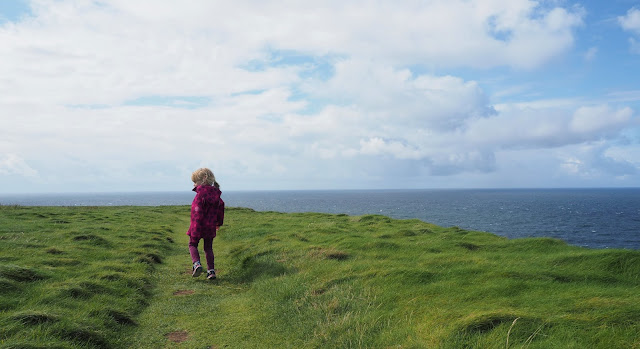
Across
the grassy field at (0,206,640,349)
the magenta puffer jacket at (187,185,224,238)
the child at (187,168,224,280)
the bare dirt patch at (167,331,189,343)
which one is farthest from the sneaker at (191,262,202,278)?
the bare dirt patch at (167,331,189,343)

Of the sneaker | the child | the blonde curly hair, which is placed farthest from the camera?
the blonde curly hair

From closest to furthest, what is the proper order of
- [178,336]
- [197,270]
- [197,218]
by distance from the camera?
[178,336] < [197,270] < [197,218]

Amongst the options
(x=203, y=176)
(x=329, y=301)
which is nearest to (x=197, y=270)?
(x=203, y=176)

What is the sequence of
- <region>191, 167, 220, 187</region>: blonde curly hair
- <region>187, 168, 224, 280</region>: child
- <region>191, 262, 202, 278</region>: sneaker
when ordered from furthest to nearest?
<region>191, 167, 220, 187</region>: blonde curly hair
<region>187, 168, 224, 280</region>: child
<region>191, 262, 202, 278</region>: sneaker

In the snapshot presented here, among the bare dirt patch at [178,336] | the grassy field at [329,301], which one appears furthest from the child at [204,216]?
the bare dirt patch at [178,336]

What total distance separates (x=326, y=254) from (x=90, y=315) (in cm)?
727

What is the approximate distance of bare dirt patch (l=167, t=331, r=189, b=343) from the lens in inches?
282

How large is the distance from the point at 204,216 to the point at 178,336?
220 inches

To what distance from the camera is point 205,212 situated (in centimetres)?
1255

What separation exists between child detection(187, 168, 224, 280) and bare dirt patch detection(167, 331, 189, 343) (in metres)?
4.71

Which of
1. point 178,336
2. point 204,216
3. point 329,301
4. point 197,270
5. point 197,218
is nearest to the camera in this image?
point 178,336

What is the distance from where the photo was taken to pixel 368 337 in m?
6.43

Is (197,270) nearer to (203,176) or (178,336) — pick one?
(203,176)

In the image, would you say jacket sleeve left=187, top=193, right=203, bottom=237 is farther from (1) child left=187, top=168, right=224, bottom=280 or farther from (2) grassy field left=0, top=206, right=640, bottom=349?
(2) grassy field left=0, top=206, right=640, bottom=349
